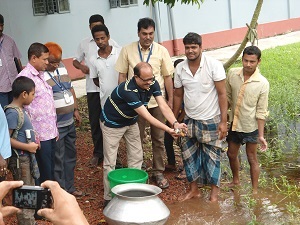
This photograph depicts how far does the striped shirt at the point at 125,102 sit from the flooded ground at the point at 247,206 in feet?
3.66

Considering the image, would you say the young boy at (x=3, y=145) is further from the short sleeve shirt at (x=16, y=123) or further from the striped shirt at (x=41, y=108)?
the striped shirt at (x=41, y=108)

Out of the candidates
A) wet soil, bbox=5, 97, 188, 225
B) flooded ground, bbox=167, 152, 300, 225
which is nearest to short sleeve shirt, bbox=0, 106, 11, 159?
wet soil, bbox=5, 97, 188, 225

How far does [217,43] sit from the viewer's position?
18.2 m

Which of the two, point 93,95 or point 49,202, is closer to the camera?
point 49,202

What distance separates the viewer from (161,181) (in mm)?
6586

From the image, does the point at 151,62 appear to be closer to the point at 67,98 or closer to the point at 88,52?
the point at 67,98

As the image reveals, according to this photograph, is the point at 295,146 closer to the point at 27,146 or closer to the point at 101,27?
the point at 101,27

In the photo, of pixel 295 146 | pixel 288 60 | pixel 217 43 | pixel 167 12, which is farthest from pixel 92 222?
pixel 217 43

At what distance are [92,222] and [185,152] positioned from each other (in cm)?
128

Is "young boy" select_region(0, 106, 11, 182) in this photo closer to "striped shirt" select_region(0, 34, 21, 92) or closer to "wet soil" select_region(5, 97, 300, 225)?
"wet soil" select_region(5, 97, 300, 225)

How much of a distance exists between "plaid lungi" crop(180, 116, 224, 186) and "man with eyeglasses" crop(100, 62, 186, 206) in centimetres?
43

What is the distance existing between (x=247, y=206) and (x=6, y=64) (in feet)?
11.3

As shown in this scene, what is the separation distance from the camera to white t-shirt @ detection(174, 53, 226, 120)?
5.84 metres

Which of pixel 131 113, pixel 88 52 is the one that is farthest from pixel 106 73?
pixel 131 113
